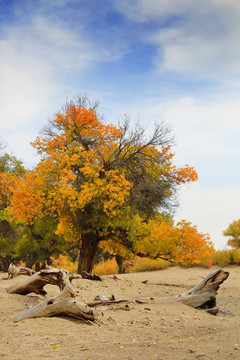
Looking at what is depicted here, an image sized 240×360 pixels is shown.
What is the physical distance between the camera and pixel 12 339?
535 centimetres

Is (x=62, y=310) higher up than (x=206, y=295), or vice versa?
(x=206, y=295)

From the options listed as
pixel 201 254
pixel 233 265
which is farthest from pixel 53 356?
pixel 233 265

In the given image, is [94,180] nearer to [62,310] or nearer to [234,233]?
[62,310]

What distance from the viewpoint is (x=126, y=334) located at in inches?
237

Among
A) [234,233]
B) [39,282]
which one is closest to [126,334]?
[39,282]

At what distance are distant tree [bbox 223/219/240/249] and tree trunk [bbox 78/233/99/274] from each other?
1634cm

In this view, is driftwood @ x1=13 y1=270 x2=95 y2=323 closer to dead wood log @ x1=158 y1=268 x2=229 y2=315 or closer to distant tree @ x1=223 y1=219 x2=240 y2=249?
dead wood log @ x1=158 y1=268 x2=229 y2=315

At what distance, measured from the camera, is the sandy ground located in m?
4.93

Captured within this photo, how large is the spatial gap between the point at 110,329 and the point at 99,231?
376 inches

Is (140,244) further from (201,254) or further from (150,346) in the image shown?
(150,346)

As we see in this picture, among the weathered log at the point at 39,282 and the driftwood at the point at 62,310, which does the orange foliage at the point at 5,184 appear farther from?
the driftwood at the point at 62,310

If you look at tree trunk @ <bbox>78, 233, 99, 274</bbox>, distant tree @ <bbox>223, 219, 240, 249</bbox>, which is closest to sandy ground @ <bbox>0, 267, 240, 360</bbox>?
tree trunk @ <bbox>78, 233, 99, 274</bbox>

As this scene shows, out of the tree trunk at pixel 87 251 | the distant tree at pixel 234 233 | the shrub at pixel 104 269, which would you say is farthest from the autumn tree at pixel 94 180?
the distant tree at pixel 234 233

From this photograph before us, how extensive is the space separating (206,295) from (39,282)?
4232mm
